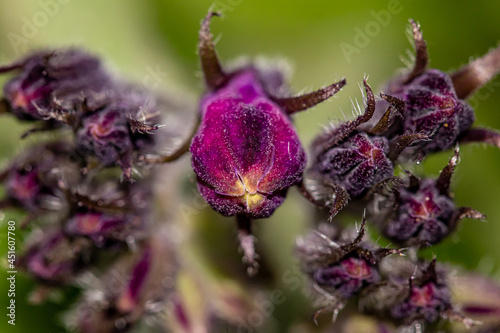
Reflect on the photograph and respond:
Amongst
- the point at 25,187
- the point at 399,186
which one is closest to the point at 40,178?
the point at 25,187

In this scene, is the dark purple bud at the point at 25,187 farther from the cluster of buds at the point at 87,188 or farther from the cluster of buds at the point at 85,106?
the cluster of buds at the point at 85,106

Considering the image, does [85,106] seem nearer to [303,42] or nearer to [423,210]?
[423,210]

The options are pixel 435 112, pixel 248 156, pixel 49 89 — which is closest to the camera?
pixel 248 156

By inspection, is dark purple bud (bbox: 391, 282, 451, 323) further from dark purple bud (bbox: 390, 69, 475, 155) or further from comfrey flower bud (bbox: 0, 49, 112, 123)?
comfrey flower bud (bbox: 0, 49, 112, 123)

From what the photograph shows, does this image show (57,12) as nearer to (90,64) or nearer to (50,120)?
(90,64)

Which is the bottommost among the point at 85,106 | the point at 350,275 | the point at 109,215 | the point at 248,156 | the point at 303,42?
the point at 303,42

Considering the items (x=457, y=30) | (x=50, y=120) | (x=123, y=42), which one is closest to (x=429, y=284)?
(x=50, y=120)
